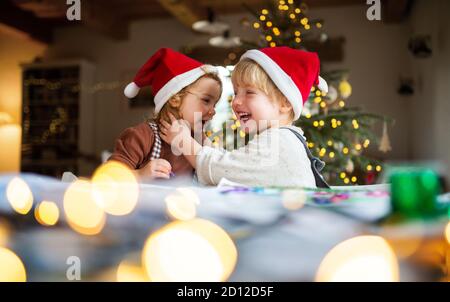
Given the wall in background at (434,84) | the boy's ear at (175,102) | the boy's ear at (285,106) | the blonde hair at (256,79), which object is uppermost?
the wall in background at (434,84)

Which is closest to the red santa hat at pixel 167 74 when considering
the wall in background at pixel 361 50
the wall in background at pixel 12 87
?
the wall in background at pixel 361 50

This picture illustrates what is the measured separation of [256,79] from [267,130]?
12 cm

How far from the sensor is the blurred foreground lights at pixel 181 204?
542 mm

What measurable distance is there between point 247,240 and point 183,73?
0.62 m

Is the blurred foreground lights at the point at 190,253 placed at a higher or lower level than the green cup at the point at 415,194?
lower

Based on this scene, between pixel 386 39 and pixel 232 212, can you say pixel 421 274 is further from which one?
pixel 386 39

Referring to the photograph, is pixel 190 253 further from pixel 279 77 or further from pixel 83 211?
pixel 279 77

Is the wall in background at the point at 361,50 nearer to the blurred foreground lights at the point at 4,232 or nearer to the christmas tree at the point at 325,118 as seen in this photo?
the christmas tree at the point at 325,118

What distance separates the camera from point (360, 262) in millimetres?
526

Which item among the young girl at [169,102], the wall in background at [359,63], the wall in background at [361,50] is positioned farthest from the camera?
the wall in background at [361,50]

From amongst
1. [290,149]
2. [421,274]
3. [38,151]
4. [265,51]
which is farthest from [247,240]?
[38,151]

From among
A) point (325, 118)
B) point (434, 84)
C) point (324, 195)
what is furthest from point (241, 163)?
point (434, 84)

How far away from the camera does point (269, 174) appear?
0.80 meters

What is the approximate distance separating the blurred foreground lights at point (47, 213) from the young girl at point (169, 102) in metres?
0.41
